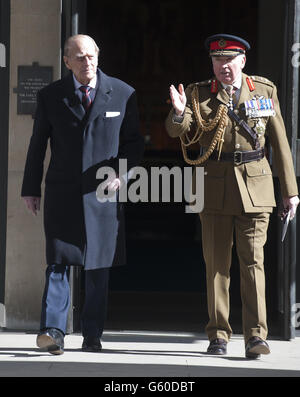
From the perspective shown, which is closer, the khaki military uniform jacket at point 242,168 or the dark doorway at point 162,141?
the khaki military uniform jacket at point 242,168

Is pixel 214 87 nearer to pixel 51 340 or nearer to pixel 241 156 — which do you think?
pixel 241 156

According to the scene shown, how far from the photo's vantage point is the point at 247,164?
6617 mm

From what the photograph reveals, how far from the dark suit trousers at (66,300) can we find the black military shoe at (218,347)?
0.73m

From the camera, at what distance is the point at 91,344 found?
6.82 m

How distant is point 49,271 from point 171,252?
722cm

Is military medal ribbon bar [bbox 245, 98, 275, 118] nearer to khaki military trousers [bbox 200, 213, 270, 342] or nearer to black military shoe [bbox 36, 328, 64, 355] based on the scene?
khaki military trousers [bbox 200, 213, 270, 342]

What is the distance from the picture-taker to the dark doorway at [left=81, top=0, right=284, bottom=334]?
878cm

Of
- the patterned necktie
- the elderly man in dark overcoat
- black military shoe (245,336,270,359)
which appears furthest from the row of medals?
black military shoe (245,336,270,359)

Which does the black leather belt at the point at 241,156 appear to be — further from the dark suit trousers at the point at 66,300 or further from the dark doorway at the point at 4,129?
the dark doorway at the point at 4,129

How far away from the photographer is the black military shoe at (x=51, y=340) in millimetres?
6531

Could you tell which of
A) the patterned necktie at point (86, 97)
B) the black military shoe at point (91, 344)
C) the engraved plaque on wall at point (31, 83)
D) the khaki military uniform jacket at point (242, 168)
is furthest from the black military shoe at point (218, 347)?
the engraved plaque on wall at point (31, 83)

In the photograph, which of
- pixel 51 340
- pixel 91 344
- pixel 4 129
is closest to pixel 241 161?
pixel 91 344

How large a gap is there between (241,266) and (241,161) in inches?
26.4
